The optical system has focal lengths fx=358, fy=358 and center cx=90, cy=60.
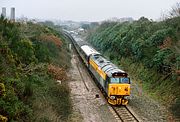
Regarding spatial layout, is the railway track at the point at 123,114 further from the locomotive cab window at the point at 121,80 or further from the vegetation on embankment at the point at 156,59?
the vegetation on embankment at the point at 156,59

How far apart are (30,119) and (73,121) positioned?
5.67 m

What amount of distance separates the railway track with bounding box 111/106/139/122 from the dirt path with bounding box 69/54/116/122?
1.43ft

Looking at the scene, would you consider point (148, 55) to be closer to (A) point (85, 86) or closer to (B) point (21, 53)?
(A) point (85, 86)

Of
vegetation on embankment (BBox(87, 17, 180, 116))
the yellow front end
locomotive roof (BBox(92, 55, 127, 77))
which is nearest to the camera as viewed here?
the yellow front end

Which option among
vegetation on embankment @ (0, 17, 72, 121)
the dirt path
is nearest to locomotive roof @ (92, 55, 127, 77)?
the dirt path

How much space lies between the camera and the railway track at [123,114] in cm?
2311

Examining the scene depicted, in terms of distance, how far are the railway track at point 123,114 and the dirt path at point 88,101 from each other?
17.2 inches

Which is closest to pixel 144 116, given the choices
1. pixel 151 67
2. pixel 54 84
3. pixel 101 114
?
pixel 101 114

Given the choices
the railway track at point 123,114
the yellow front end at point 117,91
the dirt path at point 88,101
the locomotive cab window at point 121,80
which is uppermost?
the locomotive cab window at point 121,80

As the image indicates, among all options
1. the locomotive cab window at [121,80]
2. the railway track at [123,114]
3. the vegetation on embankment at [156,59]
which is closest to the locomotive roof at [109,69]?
the locomotive cab window at [121,80]

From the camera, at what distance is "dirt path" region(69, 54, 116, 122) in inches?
939

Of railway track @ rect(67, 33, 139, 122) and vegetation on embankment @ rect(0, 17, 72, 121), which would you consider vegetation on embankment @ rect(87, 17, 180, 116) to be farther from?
vegetation on embankment @ rect(0, 17, 72, 121)

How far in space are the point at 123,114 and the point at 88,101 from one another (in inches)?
183

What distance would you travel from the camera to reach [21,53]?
26.4 m
